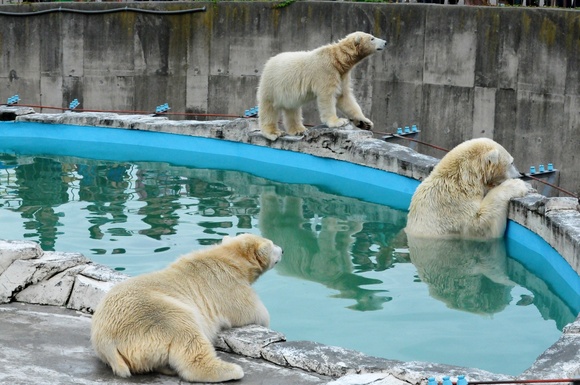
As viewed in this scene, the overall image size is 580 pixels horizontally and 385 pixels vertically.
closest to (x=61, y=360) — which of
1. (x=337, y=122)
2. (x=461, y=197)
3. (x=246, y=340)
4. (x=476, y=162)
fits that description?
(x=246, y=340)

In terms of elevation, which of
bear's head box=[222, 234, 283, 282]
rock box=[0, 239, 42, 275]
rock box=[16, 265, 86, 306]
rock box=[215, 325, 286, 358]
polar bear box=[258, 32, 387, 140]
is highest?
polar bear box=[258, 32, 387, 140]

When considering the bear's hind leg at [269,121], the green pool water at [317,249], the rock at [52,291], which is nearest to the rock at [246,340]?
the green pool water at [317,249]

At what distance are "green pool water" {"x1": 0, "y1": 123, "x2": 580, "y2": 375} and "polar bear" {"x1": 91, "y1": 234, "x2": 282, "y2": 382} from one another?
1.08m

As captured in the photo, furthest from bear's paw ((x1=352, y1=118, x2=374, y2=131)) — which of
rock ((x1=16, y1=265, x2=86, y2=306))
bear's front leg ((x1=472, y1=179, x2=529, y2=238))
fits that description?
rock ((x1=16, y1=265, x2=86, y2=306))

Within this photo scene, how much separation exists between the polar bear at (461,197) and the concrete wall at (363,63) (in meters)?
5.22

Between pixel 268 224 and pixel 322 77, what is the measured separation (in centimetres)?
228

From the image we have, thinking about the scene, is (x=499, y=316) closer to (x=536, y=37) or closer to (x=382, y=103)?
(x=536, y=37)

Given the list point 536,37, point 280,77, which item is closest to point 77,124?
point 280,77

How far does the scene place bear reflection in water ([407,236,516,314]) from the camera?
7.72m

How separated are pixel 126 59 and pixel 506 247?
33.1 feet

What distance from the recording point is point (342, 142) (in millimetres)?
11797

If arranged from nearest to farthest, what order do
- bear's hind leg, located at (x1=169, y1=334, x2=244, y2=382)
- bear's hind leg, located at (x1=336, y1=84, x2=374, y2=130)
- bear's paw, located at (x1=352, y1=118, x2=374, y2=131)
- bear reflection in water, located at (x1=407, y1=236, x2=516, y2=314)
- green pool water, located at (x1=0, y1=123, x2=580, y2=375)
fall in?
bear's hind leg, located at (x1=169, y1=334, x2=244, y2=382), green pool water, located at (x1=0, y1=123, x2=580, y2=375), bear reflection in water, located at (x1=407, y1=236, x2=516, y2=314), bear's hind leg, located at (x1=336, y1=84, x2=374, y2=130), bear's paw, located at (x1=352, y1=118, x2=374, y2=131)

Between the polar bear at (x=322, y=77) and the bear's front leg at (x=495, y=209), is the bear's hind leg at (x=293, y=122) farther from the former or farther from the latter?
the bear's front leg at (x=495, y=209)

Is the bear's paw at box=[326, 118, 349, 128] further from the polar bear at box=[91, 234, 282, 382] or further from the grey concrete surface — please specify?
the grey concrete surface
